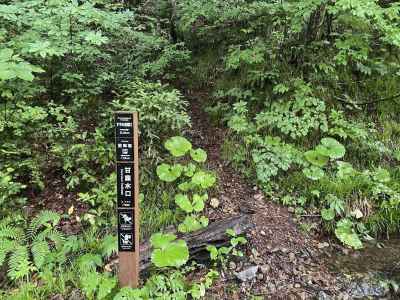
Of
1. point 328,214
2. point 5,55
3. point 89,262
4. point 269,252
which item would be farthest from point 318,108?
point 5,55

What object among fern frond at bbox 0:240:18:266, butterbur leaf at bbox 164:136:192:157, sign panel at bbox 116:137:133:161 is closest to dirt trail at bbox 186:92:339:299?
butterbur leaf at bbox 164:136:192:157

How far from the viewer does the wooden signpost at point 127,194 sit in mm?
3211

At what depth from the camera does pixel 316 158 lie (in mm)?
5176

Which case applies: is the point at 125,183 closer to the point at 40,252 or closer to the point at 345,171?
the point at 40,252

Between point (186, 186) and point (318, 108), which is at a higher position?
point (318, 108)

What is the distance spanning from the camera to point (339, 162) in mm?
5234

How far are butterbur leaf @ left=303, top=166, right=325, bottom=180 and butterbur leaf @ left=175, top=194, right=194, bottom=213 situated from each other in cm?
172

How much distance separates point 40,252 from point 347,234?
11.5 ft

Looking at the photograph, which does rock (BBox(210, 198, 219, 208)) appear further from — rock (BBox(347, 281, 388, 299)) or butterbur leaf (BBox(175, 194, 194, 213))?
rock (BBox(347, 281, 388, 299))

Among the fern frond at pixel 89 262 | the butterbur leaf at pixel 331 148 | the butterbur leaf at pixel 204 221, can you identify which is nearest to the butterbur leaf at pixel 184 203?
the butterbur leaf at pixel 204 221

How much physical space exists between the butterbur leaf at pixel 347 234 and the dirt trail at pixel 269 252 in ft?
0.90

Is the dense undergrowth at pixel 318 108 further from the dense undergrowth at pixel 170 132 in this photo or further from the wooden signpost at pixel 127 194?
the wooden signpost at pixel 127 194

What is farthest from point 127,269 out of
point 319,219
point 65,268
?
point 319,219

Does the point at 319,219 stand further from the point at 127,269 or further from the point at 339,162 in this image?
the point at 127,269
